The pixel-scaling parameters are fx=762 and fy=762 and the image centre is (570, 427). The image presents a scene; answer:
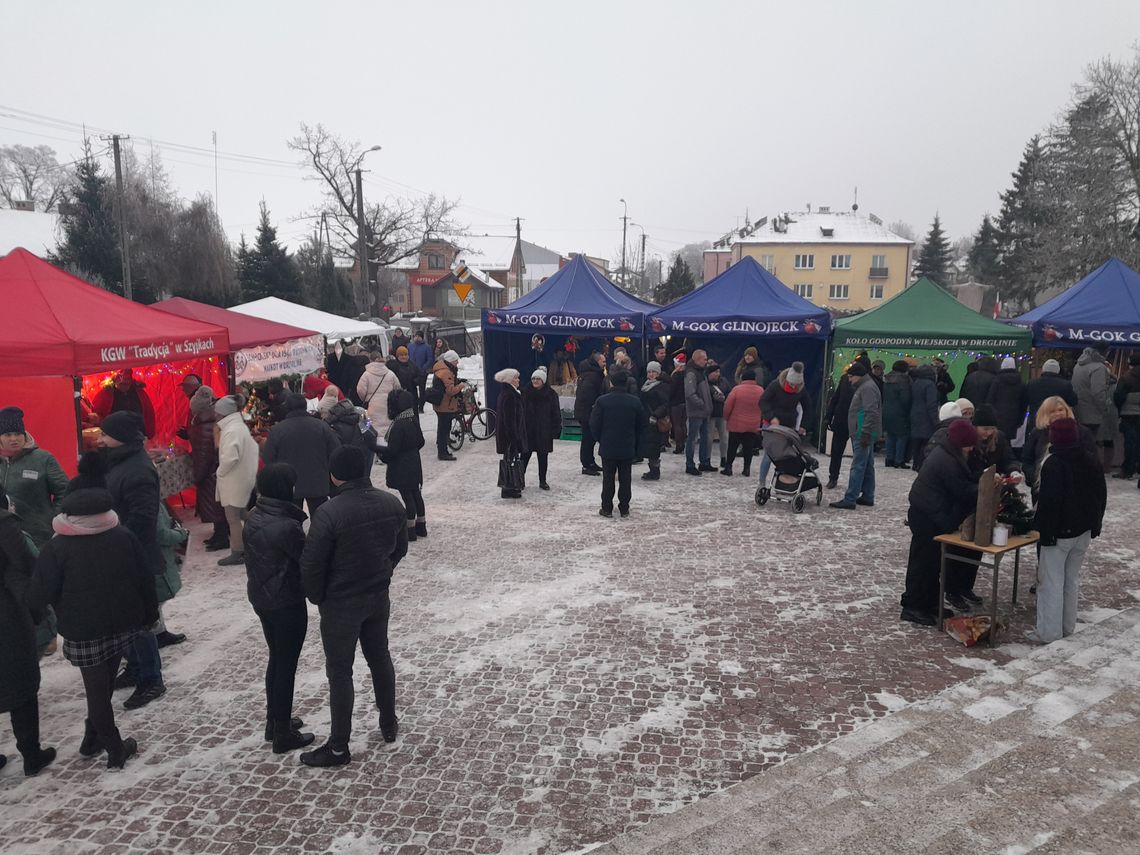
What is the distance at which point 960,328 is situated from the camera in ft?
42.5

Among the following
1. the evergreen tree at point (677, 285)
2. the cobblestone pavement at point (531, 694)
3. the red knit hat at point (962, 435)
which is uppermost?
the evergreen tree at point (677, 285)

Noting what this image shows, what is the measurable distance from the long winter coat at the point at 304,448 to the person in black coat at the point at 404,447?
0.66 metres

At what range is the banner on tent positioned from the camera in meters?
12.3

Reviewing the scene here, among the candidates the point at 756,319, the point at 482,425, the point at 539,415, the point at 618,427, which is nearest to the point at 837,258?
the point at 756,319

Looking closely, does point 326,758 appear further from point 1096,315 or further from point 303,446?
point 1096,315

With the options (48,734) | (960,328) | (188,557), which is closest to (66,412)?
(188,557)

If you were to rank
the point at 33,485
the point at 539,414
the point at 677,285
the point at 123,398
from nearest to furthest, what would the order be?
the point at 33,485
the point at 123,398
the point at 539,414
the point at 677,285

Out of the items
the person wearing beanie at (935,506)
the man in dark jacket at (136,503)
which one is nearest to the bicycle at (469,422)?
the man in dark jacket at (136,503)

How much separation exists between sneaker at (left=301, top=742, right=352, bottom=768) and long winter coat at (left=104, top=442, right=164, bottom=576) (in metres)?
1.58

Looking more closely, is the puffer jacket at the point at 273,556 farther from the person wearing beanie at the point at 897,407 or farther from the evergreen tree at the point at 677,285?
the evergreen tree at the point at 677,285

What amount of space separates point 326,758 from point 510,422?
19.4 feet

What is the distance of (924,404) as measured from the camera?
11297 millimetres

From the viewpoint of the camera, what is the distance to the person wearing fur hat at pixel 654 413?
11.2m

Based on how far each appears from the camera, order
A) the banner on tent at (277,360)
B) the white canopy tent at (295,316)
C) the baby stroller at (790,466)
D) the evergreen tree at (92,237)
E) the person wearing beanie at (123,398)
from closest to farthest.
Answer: the person wearing beanie at (123,398) < the baby stroller at (790,466) < the banner on tent at (277,360) < the white canopy tent at (295,316) < the evergreen tree at (92,237)
